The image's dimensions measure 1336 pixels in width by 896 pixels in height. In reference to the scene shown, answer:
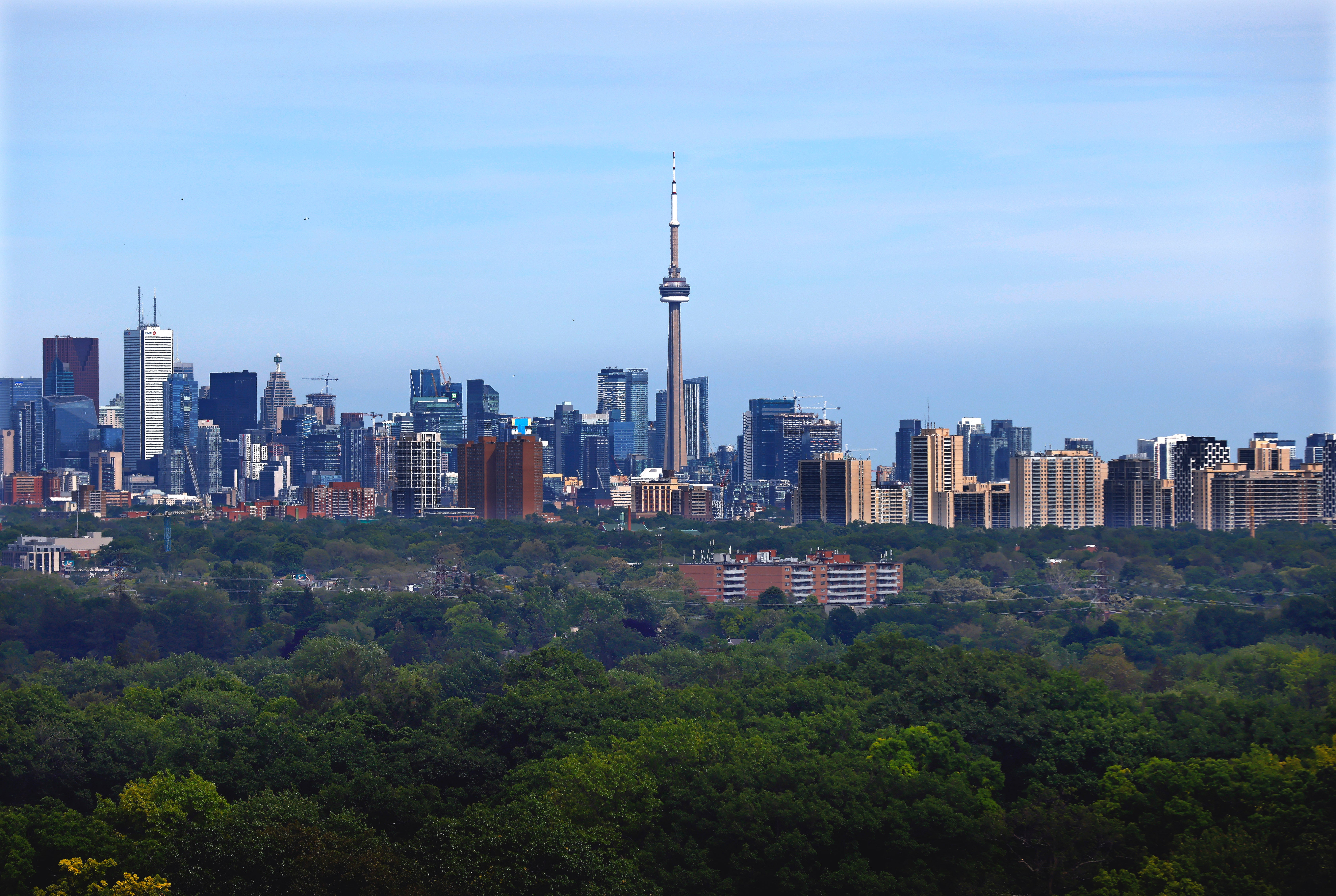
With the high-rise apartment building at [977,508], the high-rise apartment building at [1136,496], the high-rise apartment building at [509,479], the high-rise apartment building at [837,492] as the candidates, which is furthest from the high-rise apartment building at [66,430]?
the high-rise apartment building at [1136,496]

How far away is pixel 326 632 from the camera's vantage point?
6675 centimetres

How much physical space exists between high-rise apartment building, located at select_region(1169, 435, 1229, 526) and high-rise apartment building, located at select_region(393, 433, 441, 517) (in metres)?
72.5

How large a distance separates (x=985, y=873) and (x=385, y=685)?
59.1ft

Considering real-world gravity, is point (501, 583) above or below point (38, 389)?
below

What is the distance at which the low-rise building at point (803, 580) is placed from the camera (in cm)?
8400

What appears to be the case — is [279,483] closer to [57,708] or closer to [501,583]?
[501,583]

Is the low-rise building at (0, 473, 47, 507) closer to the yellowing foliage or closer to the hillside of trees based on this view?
the hillside of trees

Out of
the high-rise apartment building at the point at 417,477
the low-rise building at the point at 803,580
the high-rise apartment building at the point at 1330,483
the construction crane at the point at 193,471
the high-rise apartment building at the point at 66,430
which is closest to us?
the low-rise building at the point at 803,580

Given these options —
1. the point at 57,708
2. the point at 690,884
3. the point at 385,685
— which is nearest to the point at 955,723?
the point at 690,884

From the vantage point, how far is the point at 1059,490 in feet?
401

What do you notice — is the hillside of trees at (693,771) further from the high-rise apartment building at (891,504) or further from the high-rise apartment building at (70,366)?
the high-rise apartment building at (70,366)

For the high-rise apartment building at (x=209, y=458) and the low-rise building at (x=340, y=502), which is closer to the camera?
the low-rise building at (x=340, y=502)

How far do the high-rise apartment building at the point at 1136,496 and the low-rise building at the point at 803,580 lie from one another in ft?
113

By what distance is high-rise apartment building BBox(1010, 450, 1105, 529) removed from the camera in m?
122
